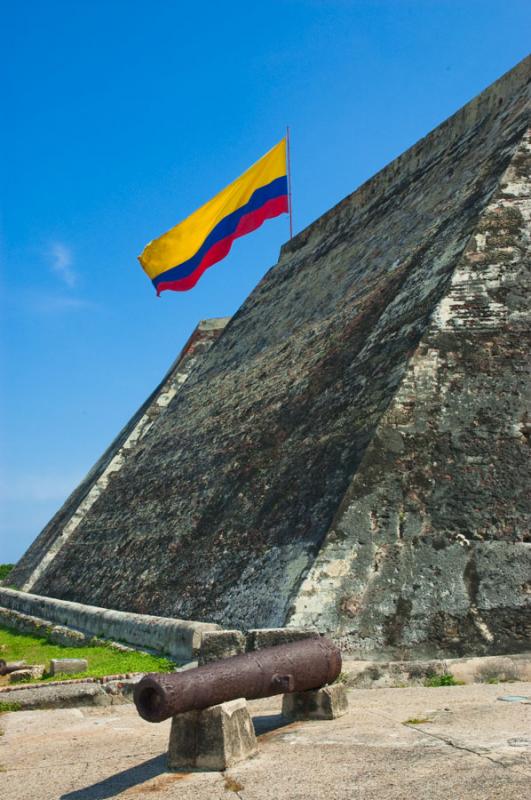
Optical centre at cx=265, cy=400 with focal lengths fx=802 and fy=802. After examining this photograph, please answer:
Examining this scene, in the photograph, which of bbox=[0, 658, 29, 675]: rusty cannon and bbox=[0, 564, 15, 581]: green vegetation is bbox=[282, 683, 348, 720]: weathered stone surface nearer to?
bbox=[0, 658, 29, 675]: rusty cannon

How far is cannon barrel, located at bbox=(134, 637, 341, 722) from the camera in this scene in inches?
124

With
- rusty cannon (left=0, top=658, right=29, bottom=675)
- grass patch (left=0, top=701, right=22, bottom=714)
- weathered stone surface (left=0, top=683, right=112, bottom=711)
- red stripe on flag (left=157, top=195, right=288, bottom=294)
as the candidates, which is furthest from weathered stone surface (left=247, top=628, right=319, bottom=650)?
red stripe on flag (left=157, top=195, right=288, bottom=294)

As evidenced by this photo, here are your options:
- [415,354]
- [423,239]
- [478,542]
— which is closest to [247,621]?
[478,542]

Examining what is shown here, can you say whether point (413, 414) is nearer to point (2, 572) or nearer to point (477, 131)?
point (477, 131)

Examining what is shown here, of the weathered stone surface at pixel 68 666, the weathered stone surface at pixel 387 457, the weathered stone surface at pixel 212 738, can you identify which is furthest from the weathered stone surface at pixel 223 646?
the weathered stone surface at pixel 68 666

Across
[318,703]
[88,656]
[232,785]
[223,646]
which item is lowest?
[232,785]

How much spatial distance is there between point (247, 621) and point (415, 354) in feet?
7.99

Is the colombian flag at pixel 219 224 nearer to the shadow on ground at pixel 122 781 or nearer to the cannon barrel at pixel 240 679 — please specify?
the cannon barrel at pixel 240 679

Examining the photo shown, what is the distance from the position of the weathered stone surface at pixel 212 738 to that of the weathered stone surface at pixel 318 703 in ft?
2.14

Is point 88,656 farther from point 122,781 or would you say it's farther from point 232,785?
point 232,785

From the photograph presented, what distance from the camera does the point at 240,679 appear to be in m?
3.42

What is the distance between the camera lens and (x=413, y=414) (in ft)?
19.8

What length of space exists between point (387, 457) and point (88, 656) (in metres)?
3.74

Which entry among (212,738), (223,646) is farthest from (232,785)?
(223,646)
